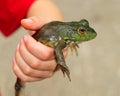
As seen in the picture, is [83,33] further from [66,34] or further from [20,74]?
[20,74]

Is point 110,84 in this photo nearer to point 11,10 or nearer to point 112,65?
point 112,65

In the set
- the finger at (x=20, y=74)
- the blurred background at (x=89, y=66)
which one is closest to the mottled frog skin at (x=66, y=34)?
the finger at (x=20, y=74)

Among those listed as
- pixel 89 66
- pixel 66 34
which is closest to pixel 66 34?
pixel 66 34

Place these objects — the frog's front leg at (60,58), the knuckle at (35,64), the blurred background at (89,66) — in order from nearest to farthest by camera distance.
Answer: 1. the frog's front leg at (60,58)
2. the knuckle at (35,64)
3. the blurred background at (89,66)

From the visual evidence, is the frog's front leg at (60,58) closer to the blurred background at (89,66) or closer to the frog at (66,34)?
the frog at (66,34)

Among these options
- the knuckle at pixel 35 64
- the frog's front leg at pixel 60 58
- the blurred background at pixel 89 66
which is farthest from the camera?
the blurred background at pixel 89 66
